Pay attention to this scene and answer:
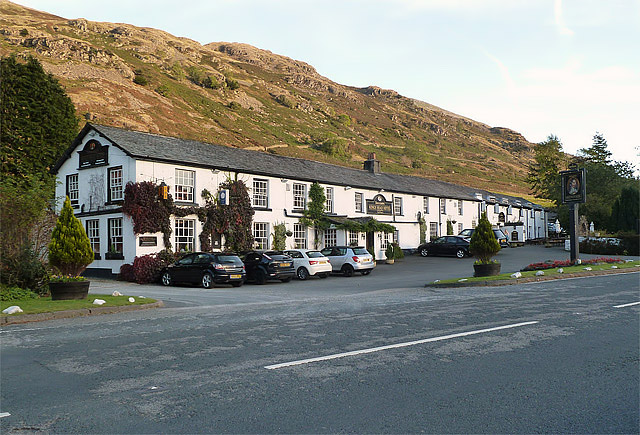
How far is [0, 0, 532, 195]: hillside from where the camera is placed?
8562 cm

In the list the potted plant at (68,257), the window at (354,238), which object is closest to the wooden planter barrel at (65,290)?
the potted plant at (68,257)

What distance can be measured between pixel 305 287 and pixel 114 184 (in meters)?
12.2

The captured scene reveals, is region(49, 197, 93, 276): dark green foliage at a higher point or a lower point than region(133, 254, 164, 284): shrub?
higher

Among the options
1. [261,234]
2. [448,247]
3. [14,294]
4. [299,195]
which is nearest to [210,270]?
[14,294]

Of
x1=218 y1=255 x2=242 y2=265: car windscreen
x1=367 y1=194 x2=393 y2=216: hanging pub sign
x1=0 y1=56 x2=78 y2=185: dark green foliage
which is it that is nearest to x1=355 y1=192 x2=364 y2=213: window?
x1=367 y1=194 x2=393 y2=216: hanging pub sign

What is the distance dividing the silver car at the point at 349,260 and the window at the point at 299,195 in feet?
18.7

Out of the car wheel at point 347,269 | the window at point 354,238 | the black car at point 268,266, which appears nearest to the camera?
the black car at point 268,266

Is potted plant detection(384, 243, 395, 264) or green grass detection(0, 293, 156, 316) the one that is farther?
potted plant detection(384, 243, 395, 264)

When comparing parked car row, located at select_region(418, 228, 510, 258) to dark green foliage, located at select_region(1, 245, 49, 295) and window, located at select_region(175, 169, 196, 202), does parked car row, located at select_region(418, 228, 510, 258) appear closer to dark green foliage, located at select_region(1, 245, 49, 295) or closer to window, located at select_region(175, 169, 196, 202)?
window, located at select_region(175, 169, 196, 202)

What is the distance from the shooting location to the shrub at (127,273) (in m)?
24.3

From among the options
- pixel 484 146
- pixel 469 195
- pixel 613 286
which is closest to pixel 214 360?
pixel 613 286

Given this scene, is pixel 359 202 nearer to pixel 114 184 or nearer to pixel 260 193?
pixel 260 193

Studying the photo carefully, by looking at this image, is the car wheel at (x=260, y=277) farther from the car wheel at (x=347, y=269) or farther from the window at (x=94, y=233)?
the window at (x=94, y=233)

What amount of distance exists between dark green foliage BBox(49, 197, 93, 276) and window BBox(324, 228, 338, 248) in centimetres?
2050
